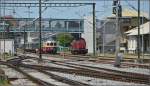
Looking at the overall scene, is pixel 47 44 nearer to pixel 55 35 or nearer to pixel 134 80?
pixel 55 35

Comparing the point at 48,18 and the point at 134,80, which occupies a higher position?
the point at 48,18

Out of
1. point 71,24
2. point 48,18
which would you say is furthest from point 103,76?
point 71,24

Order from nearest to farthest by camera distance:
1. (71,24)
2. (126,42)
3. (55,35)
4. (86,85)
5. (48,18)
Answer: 1. (86,85)
2. (126,42)
3. (48,18)
4. (55,35)
5. (71,24)

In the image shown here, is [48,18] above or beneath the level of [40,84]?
above

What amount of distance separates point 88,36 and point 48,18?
2441 centimetres

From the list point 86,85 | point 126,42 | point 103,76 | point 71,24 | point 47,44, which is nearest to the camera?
point 86,85

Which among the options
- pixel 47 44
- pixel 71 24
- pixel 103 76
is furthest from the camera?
pixel 71 24

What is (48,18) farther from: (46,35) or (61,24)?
(61,24)

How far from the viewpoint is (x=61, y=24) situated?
126500 mm

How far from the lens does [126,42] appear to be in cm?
8681

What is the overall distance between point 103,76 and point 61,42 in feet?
292

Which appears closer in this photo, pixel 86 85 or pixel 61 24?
pixel 86 85

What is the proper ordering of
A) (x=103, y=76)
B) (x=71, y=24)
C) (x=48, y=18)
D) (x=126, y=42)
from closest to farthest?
1. (x=103, y=76)
2. (x=126, y=42)
3. (x=48, y=18)
4. (x=71, y=24)

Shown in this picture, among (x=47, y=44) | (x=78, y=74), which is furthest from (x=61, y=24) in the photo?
(x=78, y=74)
